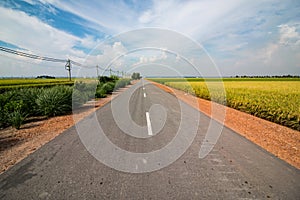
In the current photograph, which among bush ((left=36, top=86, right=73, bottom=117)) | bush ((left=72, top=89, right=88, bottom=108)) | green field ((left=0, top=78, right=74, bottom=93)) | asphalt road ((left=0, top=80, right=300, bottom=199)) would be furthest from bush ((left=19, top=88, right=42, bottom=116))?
green field ((left=0, top=78, right=74, bottom=93))

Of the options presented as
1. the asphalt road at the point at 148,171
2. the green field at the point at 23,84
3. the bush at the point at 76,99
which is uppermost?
the green field at the point at 23,84

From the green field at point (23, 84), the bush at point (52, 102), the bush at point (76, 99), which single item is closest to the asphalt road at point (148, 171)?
the bush at point (52, 102)

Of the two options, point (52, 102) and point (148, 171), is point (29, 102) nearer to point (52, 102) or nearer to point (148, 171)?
point (52, 102)

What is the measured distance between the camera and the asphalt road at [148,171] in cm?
244

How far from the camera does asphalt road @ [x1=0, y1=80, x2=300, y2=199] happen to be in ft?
8.01

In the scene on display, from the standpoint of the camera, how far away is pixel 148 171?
3049 millimetres

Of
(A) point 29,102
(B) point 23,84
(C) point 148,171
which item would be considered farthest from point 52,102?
(B) point 23,84

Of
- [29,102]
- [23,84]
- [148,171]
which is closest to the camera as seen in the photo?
[148,171]

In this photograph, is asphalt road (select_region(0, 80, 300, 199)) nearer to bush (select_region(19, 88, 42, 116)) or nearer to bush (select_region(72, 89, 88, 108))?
bush (select_region(19, 88, 42, 116))

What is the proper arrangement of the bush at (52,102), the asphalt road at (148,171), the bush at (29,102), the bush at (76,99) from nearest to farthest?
1. the asphalt road at (148,171)
2. the bush at (29,102)
3. the bush at (52,102)
4. the bush at (76,99)

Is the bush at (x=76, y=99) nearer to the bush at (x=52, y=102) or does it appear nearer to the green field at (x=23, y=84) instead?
the bush at (x=52, y=102)

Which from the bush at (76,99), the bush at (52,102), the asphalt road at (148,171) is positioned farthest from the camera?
the bush at (76,99)

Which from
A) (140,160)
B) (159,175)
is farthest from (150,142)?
(159,175)

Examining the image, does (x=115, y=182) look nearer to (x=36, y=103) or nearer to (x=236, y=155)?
(x=236, y=155)
